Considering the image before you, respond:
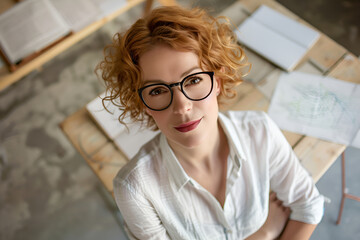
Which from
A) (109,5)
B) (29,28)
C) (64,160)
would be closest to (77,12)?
(109,5)

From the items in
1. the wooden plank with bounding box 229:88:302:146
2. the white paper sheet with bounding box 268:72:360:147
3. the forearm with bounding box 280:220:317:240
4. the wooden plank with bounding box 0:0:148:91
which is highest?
the wooden plank with bounding box 0:0:148:91

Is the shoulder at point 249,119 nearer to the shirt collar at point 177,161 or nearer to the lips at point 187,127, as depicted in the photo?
the shirt collar at point 177,161

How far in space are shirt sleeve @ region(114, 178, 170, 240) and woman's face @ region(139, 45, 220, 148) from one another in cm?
26

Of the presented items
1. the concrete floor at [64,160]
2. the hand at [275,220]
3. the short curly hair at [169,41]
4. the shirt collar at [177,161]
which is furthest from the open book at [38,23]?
the hand at [275,220]

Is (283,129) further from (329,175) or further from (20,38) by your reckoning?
(20,38)

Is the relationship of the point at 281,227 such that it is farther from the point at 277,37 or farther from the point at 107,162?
the point at 277,37

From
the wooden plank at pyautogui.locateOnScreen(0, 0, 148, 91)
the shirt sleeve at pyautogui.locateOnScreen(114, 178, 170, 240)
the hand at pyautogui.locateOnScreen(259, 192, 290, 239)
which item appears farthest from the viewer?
the wooden plank at pyautogui.locateOnScreen(0, 0, 148, 91)

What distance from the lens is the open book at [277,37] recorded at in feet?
5.45

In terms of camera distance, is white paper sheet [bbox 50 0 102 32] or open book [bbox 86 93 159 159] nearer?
open book [bbox 86 93 159 159]

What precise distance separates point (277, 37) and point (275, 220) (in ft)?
3.01

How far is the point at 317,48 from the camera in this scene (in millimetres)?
1689

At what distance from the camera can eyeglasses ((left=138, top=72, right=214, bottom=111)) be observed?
3.27 feet

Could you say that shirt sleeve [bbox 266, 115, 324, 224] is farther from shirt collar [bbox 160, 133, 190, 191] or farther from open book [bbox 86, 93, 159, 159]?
open book [bbox 86, 93, 159, 159]

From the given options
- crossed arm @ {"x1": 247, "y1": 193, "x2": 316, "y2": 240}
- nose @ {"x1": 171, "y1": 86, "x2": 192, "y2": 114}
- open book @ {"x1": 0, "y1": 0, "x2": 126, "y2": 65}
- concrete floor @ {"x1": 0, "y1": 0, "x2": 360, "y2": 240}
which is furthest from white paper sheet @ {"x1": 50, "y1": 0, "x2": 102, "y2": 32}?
crossed arm @ {"x1": 247, "y1": 193, "x2": 316, "y2": 240}
